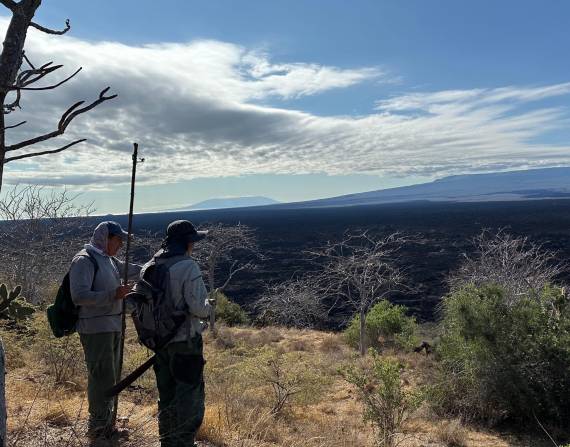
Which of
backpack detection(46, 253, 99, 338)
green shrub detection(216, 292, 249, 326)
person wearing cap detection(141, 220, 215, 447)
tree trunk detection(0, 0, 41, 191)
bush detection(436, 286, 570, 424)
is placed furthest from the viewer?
green shrub detection(216, 292, 249, 326)

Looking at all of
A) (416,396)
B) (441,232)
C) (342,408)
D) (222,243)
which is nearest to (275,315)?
(222,243)

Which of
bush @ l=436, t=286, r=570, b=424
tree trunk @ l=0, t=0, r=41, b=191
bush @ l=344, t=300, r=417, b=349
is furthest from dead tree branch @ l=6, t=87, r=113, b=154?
bush @ l=344, t=300, r=417, b=349

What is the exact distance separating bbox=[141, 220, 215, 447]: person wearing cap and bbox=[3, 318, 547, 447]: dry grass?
48 centimetres

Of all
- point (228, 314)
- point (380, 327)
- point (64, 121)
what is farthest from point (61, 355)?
point (228, 314)

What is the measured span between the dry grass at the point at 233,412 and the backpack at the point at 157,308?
2.29 ft

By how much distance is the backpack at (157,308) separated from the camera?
11.5ft

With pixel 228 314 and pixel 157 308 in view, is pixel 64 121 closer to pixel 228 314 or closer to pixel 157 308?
pixel 157 308

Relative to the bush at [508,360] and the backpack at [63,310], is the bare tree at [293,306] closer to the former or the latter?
the bush at [508,360]

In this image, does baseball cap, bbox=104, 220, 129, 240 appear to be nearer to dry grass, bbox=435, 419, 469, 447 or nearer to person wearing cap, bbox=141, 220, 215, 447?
person wearing cap, bbox=141, 220, 215, 447

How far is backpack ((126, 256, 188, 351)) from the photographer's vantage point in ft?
11.5

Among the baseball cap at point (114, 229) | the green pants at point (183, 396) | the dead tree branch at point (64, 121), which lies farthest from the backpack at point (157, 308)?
the dead tree branch at point (64, 121)

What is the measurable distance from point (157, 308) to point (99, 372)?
966 mm

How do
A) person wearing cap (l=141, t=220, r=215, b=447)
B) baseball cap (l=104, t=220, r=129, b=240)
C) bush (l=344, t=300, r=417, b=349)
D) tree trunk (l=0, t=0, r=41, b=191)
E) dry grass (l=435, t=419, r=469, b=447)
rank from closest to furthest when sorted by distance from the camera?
tree trunk (l=0, t=0, r=41, b=191), person wearing cap (l=141, t=220, r=215, b=447), baseball cap (l=104, t=220, r=129, b=240), dry grass (l=435, t=419, r=469, b=447), bush (l=344, t=300, r=417, b=349)

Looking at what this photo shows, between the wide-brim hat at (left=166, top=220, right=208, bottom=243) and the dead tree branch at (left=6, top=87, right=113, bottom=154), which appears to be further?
the wide-brim hat at (left=166, top=220, right=208, bottom=243)
